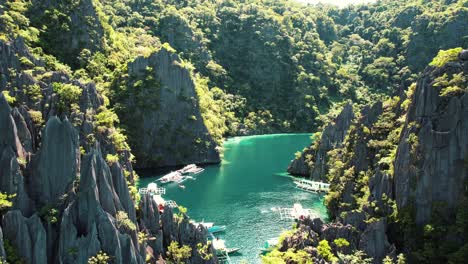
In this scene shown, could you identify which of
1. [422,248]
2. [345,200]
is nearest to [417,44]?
[345,200]

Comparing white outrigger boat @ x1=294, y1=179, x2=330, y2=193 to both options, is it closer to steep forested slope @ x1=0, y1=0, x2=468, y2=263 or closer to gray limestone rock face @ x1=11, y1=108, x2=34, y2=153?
steep forested slope @ x1=0, y1=0, x2=468, y2=263

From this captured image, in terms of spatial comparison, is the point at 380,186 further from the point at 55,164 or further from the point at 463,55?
the point at 55,164

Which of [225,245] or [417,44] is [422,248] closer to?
[225,245]

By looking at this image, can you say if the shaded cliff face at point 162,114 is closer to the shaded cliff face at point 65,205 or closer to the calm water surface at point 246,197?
the calm water surface at point 246,197

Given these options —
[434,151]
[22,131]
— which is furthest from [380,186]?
[22,131]

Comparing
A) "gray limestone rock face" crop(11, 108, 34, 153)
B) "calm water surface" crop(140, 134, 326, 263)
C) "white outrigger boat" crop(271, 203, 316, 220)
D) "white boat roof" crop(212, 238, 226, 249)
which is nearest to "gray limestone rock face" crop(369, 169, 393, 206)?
"white outrigger boat" crop(271, 203, 316, 220)

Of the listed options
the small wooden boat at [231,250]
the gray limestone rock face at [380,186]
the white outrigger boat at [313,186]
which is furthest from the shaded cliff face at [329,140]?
the small wooden boat at [231,250]
